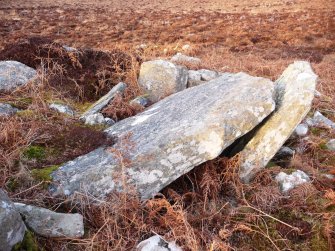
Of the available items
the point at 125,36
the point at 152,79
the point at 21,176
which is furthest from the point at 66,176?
the point at 125,36

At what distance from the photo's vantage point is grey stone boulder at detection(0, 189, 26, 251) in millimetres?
3152

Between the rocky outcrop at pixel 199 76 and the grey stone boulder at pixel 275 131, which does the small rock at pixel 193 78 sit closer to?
the rocky outcrop at pixel 199 76

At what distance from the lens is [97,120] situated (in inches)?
249

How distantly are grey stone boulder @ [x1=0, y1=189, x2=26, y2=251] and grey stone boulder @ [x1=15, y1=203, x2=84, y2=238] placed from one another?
40 cm

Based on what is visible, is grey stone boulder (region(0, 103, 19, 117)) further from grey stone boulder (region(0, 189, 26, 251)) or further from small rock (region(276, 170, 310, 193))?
small rock (region(276, 170, 310, 193))

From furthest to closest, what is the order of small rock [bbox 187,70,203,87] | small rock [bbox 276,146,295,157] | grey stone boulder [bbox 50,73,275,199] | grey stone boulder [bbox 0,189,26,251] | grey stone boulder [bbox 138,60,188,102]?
1. small rock [bbox 187,70,203,87]
2. grey stone boulder [bbox 138,60,188,102]
3. small rock [bbox 276,146,295,157]
4. grey stone boulder [bbox 50,73,275,199]
5. grey stone boulder [bbox 0,189,26,251]

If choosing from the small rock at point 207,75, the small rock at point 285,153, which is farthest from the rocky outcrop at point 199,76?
the small rock at point 285,153

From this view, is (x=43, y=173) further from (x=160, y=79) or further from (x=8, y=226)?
(x=160, y=79)

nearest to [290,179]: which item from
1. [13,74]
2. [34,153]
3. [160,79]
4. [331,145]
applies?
[331,145]

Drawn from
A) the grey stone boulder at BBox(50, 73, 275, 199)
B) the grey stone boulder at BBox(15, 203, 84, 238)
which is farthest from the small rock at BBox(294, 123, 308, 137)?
the grey stone boulder at BBox(15, 203, 84, 238)

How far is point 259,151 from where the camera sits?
5.22 metres

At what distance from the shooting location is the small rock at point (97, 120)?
625 cm

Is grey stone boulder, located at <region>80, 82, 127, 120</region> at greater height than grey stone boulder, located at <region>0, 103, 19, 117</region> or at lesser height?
lesser

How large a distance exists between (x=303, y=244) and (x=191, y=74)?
5669 mm
